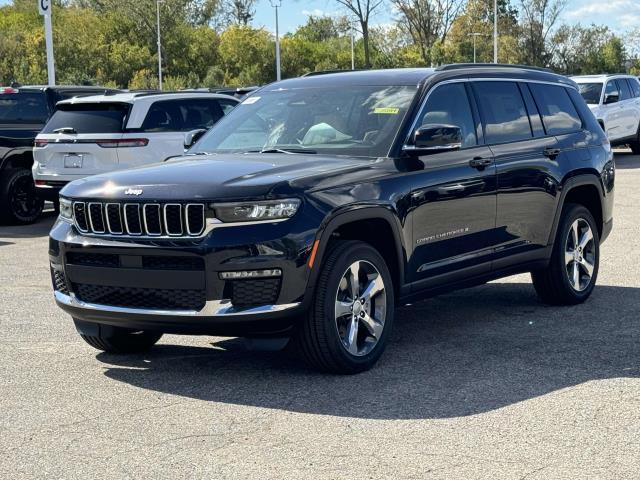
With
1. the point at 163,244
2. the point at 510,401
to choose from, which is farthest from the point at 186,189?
the point at 510,401

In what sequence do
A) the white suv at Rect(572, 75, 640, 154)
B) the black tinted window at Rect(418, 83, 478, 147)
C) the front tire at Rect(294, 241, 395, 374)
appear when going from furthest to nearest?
1. the white suv at Rect(572, 75, 640, 154)
2. the black tinted window at Rect(418, 83, 478, 147)
3. the front tire at Rect(294, 241, 395, 374)

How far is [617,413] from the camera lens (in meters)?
5.53

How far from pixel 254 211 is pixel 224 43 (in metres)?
83.2

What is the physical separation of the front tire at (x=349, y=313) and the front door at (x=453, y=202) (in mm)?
392

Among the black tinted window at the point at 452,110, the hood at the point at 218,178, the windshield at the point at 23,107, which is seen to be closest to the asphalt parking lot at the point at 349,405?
the hood at the point at 218,178

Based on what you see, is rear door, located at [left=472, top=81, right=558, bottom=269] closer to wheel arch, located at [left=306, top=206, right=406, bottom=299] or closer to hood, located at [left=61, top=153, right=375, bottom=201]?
wheel arch, located at [left=306, top=206, right=406, bottom=299]

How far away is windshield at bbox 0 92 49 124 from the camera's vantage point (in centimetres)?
1572

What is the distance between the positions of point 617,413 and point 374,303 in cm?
159

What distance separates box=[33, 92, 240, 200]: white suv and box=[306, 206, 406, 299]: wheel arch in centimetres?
797

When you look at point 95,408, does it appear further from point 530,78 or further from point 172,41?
point 172,41

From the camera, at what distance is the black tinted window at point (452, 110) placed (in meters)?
7.23

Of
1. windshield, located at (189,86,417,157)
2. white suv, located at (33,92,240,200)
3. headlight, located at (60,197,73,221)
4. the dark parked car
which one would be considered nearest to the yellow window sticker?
windshield, located at (189,86,417,157)

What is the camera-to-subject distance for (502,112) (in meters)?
7.93

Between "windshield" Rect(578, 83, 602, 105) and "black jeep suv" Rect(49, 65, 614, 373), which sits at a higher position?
"windshield" Rect(578, 83, 602, 105)
